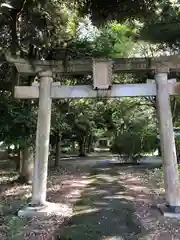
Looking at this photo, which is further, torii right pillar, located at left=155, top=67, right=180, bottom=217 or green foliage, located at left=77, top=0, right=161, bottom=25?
green foliage, located at left=77, top=0, right=161, bottom=25

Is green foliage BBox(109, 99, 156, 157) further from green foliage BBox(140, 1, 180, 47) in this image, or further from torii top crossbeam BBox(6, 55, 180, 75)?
torii top crossbeam BBox(6, 55, 180, 75)

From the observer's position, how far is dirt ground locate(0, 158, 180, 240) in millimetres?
5309

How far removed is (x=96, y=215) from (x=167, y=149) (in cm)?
205

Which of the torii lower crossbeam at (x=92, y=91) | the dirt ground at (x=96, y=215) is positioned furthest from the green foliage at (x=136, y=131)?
the torii lower crossbeam at (x=92, y=91)

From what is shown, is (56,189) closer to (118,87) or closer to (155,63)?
(118,87)

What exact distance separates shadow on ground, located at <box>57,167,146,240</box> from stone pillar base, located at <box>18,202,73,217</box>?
22 cm

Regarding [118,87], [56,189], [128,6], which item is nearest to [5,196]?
[56,189]

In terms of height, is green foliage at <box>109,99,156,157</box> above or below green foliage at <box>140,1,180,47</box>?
below

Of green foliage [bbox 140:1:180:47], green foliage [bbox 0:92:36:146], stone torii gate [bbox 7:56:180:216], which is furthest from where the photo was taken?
green foliage [bbox 0:92:36:146]

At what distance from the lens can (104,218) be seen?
236 inches

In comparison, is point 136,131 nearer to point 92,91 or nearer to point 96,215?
point 92,91

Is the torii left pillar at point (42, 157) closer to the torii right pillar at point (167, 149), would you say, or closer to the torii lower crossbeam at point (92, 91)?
the torii lower crossbeam at point (92, 91)

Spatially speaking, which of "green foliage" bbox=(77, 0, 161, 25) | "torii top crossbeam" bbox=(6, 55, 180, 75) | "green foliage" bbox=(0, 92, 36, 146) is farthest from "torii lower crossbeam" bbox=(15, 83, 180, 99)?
"green foliage" bbox=(77, 0, 161, 25)

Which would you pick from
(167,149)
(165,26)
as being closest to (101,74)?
(167,149)
